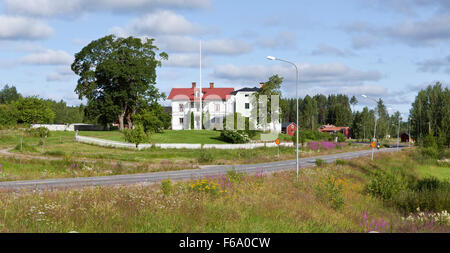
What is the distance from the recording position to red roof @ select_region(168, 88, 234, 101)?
7888cm

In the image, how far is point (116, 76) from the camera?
5959cm

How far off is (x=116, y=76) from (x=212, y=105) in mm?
23622

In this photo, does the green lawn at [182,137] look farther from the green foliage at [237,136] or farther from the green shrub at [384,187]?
the green shrub at [384,187]

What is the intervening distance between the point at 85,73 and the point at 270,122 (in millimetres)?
33885

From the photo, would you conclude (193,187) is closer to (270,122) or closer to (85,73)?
(85,73)

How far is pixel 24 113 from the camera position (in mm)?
40906

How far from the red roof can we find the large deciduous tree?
1608 centimetres

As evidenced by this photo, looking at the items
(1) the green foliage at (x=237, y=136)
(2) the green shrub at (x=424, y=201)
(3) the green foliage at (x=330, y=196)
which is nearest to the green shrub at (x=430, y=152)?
(1) the green foliage at (x=237, y=136)

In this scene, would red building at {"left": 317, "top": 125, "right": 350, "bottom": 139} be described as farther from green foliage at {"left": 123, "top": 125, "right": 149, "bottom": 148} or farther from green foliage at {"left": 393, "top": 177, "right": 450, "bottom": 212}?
green foliage at {"left": 393, "top": 177, "right": 450, "bottom": 212}

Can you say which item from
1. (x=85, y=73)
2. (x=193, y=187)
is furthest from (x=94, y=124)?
(x=193, y=187)

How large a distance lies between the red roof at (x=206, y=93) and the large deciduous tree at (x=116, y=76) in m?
16.1

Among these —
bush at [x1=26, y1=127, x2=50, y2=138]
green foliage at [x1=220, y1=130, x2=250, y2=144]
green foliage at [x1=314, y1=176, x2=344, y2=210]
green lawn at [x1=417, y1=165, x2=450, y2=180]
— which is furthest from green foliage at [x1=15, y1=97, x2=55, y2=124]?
green lawn at [x1=417, y1=165, x2=450, y2=180]

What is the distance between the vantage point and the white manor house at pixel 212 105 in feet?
246
